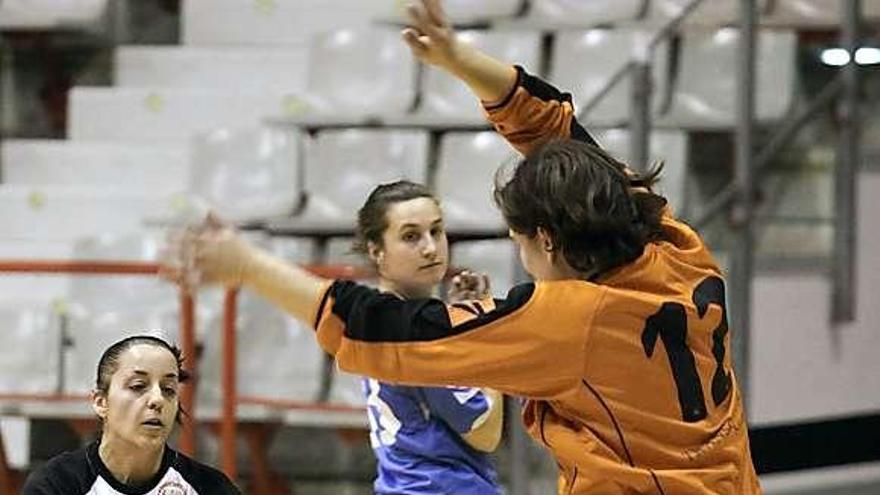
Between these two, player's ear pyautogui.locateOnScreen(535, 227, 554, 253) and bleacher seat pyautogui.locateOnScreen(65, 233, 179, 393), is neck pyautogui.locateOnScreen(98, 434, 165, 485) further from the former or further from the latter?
bleacher seat pyautogui.locateOnScreen(65, 233, 179, 393)

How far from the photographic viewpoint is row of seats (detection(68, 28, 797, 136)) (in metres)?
6.33

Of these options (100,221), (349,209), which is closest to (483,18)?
(349,209)

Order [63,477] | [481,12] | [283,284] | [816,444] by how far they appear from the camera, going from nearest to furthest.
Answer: [283,284]
[63,477]
[816,444]
[481,12]

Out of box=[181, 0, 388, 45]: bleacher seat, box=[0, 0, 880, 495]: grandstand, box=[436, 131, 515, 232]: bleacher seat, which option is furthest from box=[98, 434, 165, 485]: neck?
box=[181, 0, 388, 45]: bleacher seat

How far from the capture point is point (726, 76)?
20.8 feet

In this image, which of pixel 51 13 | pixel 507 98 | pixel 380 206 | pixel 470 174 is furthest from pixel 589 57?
pixel 507 98

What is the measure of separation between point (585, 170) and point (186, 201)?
544 centimetres

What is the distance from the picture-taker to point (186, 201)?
820cm

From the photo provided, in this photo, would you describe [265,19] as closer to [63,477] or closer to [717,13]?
[717,13]

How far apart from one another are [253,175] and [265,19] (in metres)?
1.74

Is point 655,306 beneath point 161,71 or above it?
beneath

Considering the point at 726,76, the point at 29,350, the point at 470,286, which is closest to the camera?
the point at 470,286

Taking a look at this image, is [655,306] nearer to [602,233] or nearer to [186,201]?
[602,233]

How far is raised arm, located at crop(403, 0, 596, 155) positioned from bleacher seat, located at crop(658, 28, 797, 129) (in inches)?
A: 113
